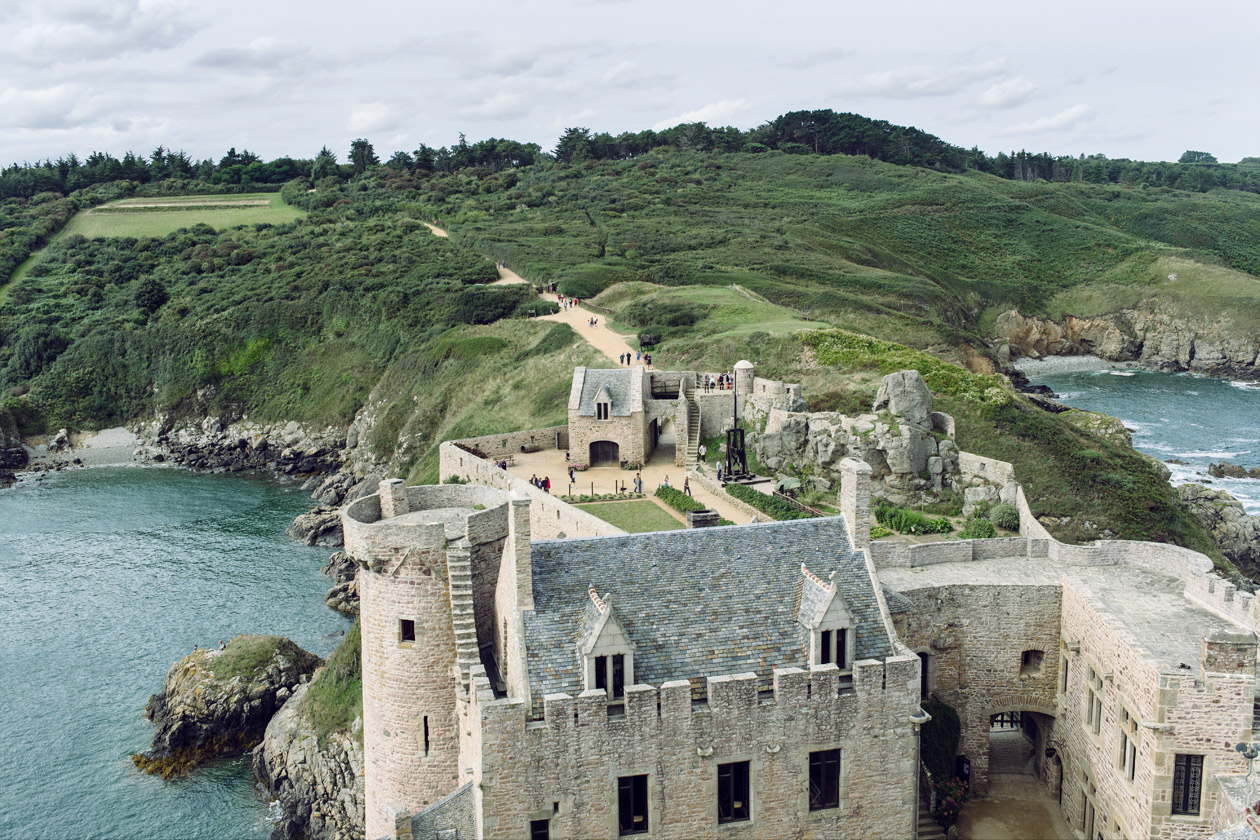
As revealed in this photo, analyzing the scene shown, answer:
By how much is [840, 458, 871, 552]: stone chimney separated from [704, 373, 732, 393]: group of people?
3456 centimetres

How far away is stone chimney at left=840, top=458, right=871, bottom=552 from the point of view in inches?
1188

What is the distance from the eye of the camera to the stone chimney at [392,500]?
3459 cm

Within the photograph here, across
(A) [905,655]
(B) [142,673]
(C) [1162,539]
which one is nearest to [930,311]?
(C) [1162,539]

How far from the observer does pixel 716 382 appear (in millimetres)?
66188

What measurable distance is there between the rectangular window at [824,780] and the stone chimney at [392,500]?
14.8 m

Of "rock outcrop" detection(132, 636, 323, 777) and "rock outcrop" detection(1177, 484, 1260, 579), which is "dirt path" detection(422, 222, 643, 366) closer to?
"rock outcrop" detection(132, 636, 323, 777)

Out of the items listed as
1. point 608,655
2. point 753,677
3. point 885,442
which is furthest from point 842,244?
point 608,655

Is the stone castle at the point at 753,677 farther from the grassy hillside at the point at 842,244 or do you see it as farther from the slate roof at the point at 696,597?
the grassy hillside at the point at 842,244

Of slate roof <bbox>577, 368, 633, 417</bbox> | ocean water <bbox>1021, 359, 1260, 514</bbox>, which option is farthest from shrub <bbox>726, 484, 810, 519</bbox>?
ocean water <bbox>1021, 359, 1260, 514</bbox>

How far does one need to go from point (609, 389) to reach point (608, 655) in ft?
117

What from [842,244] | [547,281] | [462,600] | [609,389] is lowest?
[462,600]

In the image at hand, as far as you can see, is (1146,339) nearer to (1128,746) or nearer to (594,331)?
(594,331)

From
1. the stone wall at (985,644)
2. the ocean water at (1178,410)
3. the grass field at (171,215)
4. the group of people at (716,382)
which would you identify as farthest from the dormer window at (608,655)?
the grass field at (171,215)

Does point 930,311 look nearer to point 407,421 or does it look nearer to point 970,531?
point 407,421
